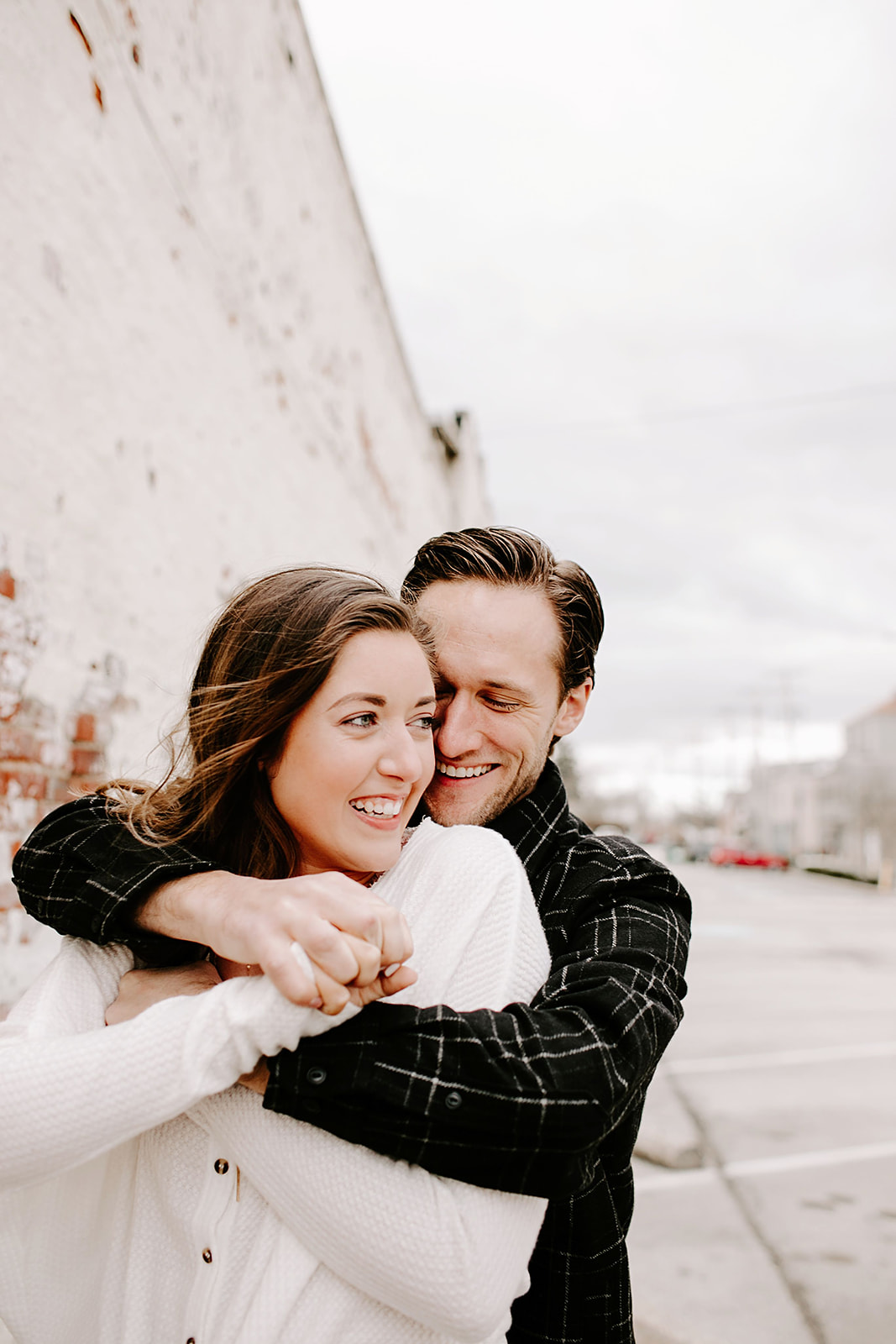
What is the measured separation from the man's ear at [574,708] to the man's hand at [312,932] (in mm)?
1020

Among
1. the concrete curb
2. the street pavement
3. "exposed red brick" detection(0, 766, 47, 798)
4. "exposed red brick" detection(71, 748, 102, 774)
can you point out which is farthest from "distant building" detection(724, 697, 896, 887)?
"exposed red brick" detection(0, 766, 47, 798)

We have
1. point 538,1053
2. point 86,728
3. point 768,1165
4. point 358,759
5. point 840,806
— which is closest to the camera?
point 538,1053

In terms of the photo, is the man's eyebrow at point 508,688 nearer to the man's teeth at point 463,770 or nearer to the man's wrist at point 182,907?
the man's teeth at point 463,770

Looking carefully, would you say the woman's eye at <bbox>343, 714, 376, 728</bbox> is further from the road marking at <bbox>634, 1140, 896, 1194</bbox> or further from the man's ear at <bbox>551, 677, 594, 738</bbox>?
the road marking at <bbox>634, 1140, 896, 1194</bbox>

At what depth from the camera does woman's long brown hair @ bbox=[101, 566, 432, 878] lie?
1469mm

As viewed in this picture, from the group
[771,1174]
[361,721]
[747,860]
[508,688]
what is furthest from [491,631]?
[747,860]

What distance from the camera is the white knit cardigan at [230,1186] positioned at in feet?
3.64

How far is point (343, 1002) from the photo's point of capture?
109cm

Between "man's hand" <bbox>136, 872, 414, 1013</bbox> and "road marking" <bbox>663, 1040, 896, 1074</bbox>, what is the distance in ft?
21.9

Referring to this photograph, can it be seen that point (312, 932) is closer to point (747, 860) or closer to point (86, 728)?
point (86, 728)

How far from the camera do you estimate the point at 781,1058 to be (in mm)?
7359

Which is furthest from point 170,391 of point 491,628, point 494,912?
point 494,912

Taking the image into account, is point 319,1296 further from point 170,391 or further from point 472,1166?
point 170,391

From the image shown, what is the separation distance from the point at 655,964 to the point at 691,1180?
4278 millimetres
